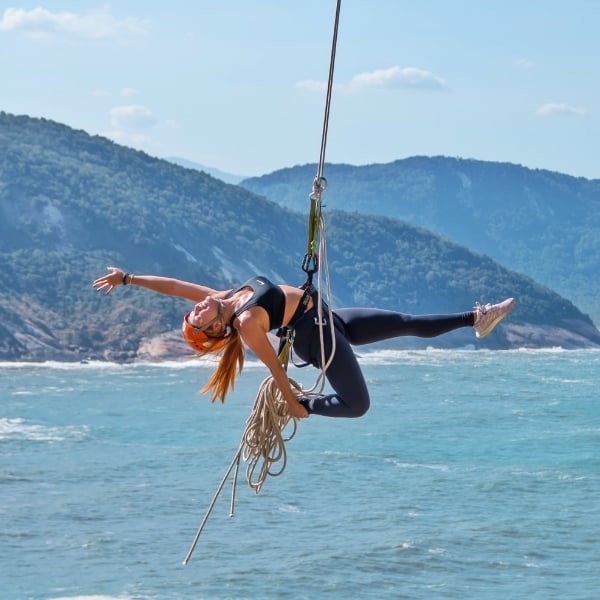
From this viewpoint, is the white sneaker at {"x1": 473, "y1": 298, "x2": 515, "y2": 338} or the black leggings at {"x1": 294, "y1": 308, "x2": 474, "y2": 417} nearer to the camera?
the black leggings at {"x1": 294, "y1": 308, "x2": 474, "y2": 417}

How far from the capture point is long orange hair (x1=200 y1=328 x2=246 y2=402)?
7.64 m

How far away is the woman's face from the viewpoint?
286 inches

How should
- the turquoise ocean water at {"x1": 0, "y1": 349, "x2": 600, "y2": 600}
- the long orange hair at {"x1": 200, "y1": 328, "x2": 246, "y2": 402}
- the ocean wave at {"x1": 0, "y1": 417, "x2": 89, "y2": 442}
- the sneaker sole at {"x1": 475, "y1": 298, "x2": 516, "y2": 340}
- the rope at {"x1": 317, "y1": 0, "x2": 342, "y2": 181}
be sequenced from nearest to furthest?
1. the rope at {"x1": 317, "y1": 0, "x2": 342, "y2": 181}
2. the long orange hair at {"x1": 200, "y1": 328, "x2": 246, "y2": 402}
3. the sneaker sole at {"x1": 475, "y1": 298, "x2": 516, "y2": 340}
4. the turquoise ocean water at {"x1": 0, "y1": 349, "x2": 600, "y2": 600}
5. the ocean wave at {"x1": 0, "y1": 417, "x2": 89, "y2": 442}

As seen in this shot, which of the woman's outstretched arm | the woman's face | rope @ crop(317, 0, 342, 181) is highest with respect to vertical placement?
rope @ crop(317, 0, 342, 181)

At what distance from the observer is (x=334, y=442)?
51.2 meters

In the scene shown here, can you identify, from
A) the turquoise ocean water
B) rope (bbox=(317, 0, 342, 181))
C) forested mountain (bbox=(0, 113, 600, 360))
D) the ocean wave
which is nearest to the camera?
rope (bbox=(317, 0, 342, 181))

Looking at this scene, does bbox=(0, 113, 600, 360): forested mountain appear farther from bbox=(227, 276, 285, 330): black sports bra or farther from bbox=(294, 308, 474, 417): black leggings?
bbox=(227, 276, 285, 330): black sports bra

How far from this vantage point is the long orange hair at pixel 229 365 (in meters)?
7.64

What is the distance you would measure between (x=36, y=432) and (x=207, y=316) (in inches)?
1742

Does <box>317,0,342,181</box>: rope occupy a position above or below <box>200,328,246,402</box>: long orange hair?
above

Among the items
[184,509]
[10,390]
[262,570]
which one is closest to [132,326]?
[10,390]

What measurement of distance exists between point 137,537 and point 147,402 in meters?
29.4

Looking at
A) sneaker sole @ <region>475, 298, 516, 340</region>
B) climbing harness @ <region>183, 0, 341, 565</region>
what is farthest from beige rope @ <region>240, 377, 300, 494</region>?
sneaker sole @ <region>475, 298, 516, 340</region>

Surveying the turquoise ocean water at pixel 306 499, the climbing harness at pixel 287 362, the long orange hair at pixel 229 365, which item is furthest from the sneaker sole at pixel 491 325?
the turquoise ocean water at pixel 306 499
